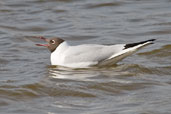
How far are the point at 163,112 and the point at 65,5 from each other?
334 inches

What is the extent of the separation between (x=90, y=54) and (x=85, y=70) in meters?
0.27

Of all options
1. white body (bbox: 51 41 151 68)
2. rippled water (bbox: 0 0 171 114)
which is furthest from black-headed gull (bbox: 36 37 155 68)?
rippled water (bbox: 0 0 171 114)

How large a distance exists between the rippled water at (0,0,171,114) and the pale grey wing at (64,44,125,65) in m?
0.17

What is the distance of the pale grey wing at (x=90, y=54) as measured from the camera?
897 centimetres

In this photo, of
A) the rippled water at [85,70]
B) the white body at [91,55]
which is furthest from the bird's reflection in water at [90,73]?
the white body at [91,55]

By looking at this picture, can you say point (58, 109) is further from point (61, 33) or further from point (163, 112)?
point (61, 33)

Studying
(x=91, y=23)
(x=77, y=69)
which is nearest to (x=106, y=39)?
(x=91, y=23)

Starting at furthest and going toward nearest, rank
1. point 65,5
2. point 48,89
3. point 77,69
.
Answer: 1. point 65,5
2. point 77,69
3. point 48,89

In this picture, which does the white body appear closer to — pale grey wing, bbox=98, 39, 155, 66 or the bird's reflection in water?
pale grey wing, bbox=98, 39, 155, 66

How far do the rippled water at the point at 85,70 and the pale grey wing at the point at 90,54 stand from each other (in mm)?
171

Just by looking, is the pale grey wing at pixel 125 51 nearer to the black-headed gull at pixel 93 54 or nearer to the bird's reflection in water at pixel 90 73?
the black-headed gull at pixel 93 54

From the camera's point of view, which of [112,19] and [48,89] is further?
[112,19]

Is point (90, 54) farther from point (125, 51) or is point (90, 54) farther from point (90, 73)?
point (125, 51)

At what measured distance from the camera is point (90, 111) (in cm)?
662
